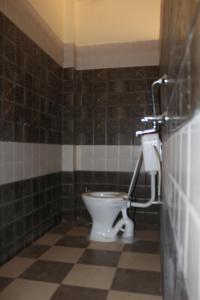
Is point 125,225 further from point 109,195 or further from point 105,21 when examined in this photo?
point 105,21

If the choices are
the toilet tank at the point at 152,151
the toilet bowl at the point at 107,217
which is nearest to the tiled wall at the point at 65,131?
the toilet bowl at the point at 107,217

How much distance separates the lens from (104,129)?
286 centimetres

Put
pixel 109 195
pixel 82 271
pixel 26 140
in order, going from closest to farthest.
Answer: pixel 82 271, pixel 26 140, pixel 109 195

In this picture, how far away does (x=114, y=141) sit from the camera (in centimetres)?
284

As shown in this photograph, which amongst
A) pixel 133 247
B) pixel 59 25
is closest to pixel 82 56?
pixel 59 25

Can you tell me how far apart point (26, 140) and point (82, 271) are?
3.41 feet

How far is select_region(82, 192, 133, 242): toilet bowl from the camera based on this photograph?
2.29 metres

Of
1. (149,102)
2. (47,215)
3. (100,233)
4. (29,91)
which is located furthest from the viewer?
(149,102)

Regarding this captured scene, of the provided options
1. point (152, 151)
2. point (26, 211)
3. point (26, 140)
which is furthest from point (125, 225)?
point (26, 140)

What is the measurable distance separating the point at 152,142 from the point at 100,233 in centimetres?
90

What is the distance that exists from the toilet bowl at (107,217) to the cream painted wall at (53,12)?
1.64 metres

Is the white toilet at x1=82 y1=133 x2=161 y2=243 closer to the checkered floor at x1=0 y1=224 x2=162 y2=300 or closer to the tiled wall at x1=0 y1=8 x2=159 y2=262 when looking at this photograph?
the checkered floor at x1=0 y1=224 x2=162 y2=300

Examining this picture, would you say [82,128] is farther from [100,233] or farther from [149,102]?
[100,233]

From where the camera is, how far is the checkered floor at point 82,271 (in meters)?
1.51
